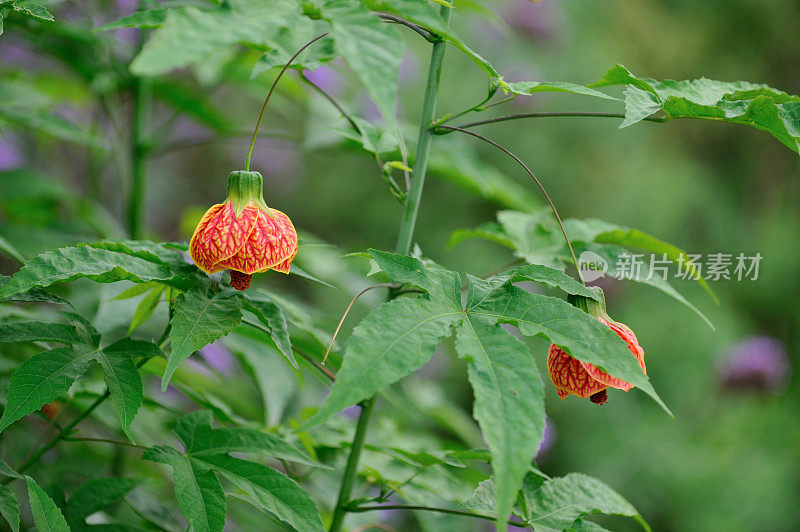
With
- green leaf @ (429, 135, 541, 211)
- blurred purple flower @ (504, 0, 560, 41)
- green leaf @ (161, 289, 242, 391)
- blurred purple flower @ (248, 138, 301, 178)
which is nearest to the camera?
green leaf @ (161, 289, 242, 391)

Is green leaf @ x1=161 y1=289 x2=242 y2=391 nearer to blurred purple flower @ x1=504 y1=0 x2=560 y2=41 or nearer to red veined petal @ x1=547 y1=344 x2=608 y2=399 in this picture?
red veined petal @ x1=547 y1=344 x2=608 y2=399

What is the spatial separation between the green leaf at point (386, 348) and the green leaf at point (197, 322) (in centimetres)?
12

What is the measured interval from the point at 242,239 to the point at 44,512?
24 cm

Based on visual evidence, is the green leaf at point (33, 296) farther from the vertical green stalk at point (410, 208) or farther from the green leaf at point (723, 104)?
the green leaf at point (723, 104)

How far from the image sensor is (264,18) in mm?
408

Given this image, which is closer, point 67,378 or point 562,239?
point 67,378

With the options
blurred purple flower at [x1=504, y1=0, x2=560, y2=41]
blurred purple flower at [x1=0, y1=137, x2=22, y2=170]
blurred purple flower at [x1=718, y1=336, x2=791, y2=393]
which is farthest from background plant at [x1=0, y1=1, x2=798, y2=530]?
blurred purple flower at [x1=504, y1=0, x2=560, y2=41]

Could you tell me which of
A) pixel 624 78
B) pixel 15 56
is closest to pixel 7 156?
pixel 15 56

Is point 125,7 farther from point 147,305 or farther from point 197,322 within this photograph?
point 197,322

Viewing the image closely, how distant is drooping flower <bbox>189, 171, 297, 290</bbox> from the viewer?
0.52 m

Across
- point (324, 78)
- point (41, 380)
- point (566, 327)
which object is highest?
point (324, 78)

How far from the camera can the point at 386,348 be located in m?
0.42

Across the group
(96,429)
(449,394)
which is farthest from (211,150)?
(96,429)

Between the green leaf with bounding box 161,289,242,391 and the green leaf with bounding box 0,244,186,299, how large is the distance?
3 centimetres
